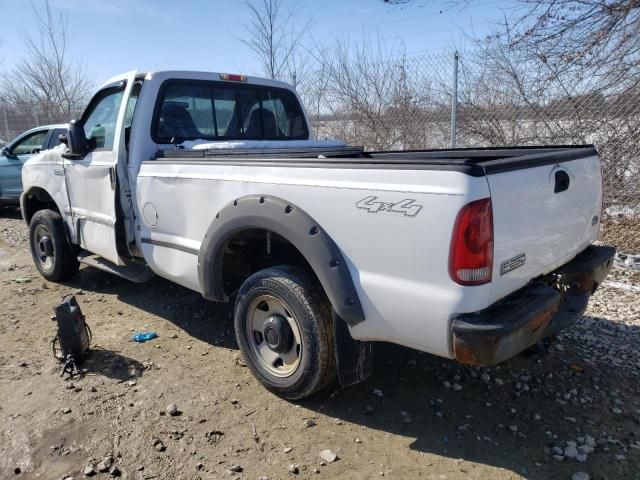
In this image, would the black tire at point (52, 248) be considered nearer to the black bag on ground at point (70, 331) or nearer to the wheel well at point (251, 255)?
the black bag on ground at point (70, 331)

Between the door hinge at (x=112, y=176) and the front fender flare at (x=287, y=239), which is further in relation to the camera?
the door hinge at (x=112, y=176)

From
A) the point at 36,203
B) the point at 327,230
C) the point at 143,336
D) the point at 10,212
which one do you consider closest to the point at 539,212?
the point at 327,230

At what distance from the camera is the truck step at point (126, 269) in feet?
13.7

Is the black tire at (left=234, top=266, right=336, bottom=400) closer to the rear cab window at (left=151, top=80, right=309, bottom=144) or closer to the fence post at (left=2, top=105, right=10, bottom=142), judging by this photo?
the rear cab window at (left=151, top=80, right=309, bottom=144)

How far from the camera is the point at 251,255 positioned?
3.56 meters

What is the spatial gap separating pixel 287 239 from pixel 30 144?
918 cm

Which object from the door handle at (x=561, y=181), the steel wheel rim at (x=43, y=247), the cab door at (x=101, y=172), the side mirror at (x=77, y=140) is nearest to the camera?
the door handle at (x=561, y=181)

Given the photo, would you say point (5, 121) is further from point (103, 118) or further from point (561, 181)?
point (561, 181)

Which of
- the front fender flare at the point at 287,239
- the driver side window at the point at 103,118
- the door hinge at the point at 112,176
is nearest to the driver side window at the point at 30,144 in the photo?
the driver side window at the point at 103,118

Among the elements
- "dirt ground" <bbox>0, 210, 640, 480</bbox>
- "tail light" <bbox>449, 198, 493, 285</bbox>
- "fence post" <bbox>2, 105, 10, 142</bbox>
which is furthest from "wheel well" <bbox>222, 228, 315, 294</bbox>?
"fence post" <bbox>2, 105, 10, 142</bbox>

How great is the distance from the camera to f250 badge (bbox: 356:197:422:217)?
2219 mm

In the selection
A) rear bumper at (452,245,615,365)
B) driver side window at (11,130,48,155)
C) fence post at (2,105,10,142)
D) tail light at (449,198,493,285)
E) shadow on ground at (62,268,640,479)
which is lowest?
shadow on ground at (62,268,640,479)

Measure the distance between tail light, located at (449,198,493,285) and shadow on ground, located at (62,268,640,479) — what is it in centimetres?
91

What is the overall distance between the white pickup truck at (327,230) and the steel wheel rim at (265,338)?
0.04ft
